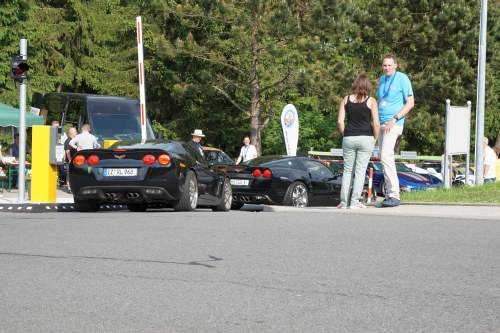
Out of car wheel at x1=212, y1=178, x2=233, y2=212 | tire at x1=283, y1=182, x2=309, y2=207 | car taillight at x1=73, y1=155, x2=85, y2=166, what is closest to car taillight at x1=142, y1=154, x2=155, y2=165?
car taillight at x1=73, y1=155, x2=85, y2=166

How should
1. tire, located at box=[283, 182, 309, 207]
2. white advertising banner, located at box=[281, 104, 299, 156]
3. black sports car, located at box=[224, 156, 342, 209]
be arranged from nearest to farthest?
black sports car, located at box=[224, 156, 342, 209] < tire, located at box=[283, 182, 309, 207] < white advertising banner, located at box=[281, 104, 299, 156]

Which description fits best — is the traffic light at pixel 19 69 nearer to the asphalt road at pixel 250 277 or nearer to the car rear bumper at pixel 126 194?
the car rear bumper at pixel 126 194

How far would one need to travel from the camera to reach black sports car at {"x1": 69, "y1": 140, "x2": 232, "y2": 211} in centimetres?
1673

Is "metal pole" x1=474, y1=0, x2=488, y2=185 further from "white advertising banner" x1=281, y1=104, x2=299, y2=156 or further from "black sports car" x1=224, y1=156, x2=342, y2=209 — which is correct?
"white advertising banner" x1=281, y1=104, x2=299, y2=156

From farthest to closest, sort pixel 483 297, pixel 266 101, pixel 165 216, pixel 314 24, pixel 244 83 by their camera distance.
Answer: pixel 266 101
pixel 244 83
pixel 314 24
pixel 165 216
pixel 483 297

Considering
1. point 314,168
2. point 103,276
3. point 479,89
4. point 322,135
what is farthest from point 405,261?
point 322,135

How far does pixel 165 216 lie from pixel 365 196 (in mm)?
13324

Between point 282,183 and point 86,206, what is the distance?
4949 mm

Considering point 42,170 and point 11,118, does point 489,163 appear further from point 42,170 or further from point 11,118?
point 42,170

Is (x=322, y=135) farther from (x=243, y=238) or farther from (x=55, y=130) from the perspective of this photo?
(x=243, y=238)

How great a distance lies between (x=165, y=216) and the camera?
586 inches

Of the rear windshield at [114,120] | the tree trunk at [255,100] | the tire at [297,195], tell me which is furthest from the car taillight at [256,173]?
the tree trunk at [255,100]

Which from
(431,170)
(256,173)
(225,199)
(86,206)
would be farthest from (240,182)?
(431,170)

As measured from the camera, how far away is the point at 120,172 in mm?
16844
